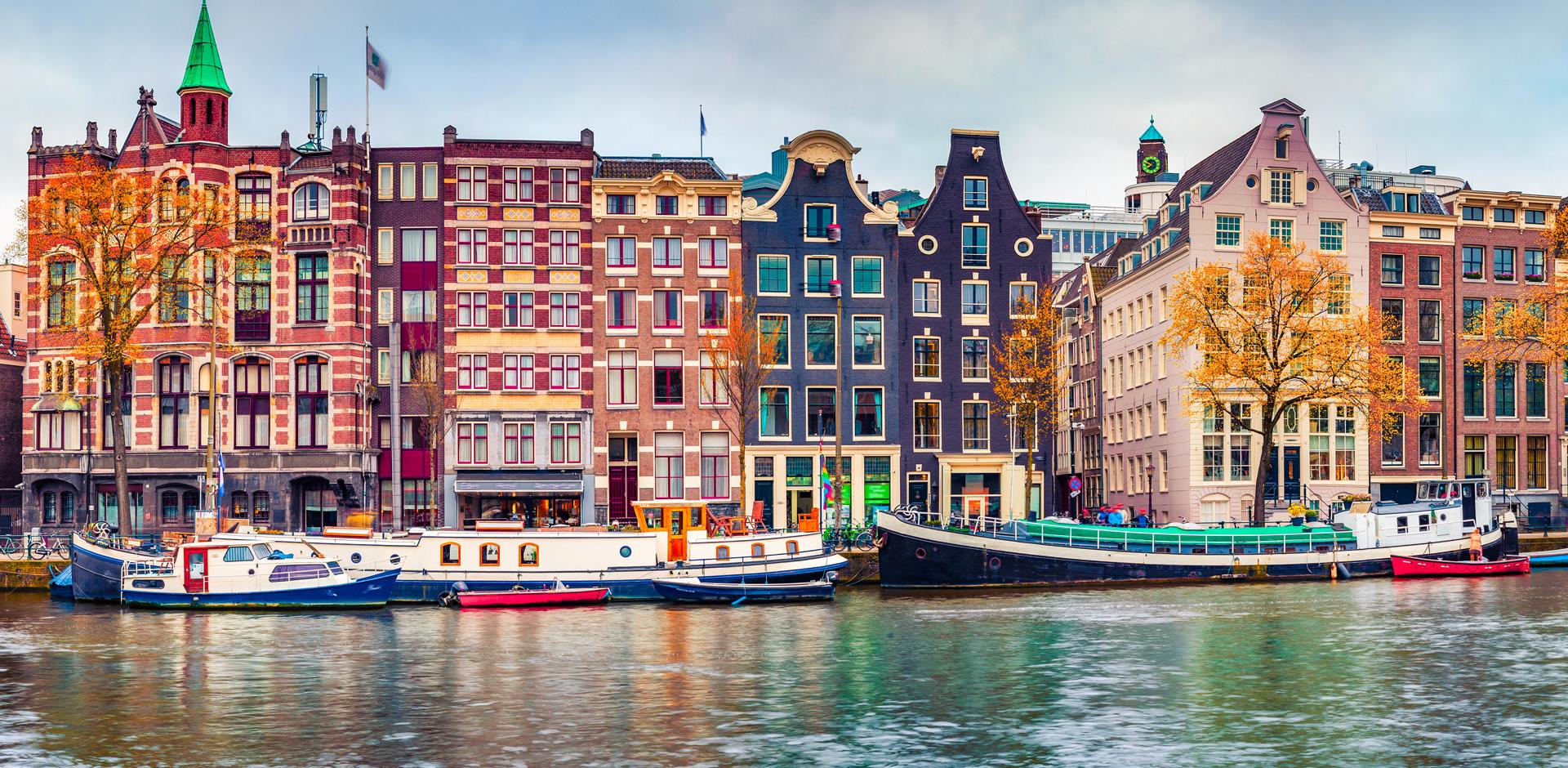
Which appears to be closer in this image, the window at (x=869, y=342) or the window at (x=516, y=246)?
the window at (x=516, y=246)

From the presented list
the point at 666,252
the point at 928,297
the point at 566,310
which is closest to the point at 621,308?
the point at 566,310

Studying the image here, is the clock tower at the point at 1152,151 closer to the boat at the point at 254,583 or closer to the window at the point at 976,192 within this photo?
the window at the point at 976,192

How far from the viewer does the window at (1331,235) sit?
91.2m

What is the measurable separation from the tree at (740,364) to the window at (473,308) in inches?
441

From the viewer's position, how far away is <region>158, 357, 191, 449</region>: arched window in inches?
3378

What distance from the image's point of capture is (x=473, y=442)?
283 ft

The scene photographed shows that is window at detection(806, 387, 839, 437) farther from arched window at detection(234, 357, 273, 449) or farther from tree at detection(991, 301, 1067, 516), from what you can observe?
arched window at detection(234, 357, 273, 449)

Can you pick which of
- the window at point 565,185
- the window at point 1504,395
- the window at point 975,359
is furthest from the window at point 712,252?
the window at point 1504,395

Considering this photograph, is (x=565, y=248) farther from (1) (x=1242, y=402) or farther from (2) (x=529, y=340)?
(1) (x=1242, y=402)

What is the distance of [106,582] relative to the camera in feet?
219

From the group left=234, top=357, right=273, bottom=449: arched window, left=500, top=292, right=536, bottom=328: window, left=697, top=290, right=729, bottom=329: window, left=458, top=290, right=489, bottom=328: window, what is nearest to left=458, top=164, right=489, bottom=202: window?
left=458, top=290, right=489, bottom=328: window

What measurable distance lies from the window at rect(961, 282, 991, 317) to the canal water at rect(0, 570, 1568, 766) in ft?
99.4

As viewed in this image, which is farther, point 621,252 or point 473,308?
point 621,252

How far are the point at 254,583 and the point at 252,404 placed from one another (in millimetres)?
24845
